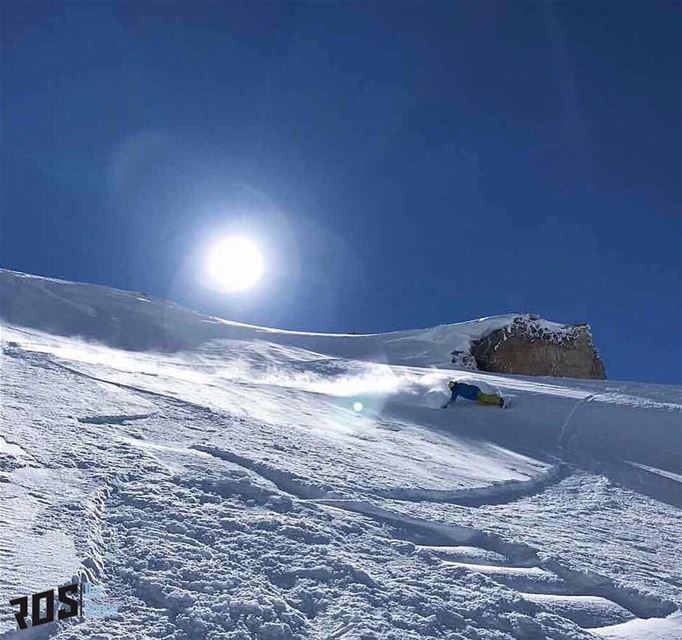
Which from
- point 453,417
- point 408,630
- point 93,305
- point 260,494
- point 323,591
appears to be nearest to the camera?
point 408,630

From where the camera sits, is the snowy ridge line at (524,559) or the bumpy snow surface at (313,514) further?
the snowy ridge line at (524,559)

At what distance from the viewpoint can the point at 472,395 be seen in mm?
10414

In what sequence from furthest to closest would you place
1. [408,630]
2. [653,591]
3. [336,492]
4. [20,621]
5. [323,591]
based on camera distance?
[336,492] < [653,591] < [323,591] < [408,630] < [20,621]

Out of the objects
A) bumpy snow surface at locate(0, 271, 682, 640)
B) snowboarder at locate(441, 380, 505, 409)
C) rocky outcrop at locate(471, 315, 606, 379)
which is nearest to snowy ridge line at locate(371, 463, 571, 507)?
bumpy snow surface at locate(0, 271, 682, 640)

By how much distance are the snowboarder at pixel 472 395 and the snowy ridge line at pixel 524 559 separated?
19.9 ft

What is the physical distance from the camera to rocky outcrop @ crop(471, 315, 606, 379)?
1933cm

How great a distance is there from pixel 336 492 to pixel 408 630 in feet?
5.25

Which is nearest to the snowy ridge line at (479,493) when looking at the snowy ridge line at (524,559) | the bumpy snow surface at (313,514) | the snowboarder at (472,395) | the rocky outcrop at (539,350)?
the bumpy snow surface at (313,514)

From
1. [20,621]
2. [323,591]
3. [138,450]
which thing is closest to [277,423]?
[138,450]

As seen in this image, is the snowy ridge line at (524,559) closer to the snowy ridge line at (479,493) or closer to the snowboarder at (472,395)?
the snowy ridge line at (479,493)

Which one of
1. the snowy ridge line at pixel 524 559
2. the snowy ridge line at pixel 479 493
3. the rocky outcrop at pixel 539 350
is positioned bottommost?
the snowy ridge line at pixel 524 559

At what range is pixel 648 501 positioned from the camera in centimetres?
580

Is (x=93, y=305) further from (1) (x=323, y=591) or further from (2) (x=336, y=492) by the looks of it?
(1) (x=323, y=591)

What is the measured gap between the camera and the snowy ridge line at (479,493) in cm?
468
